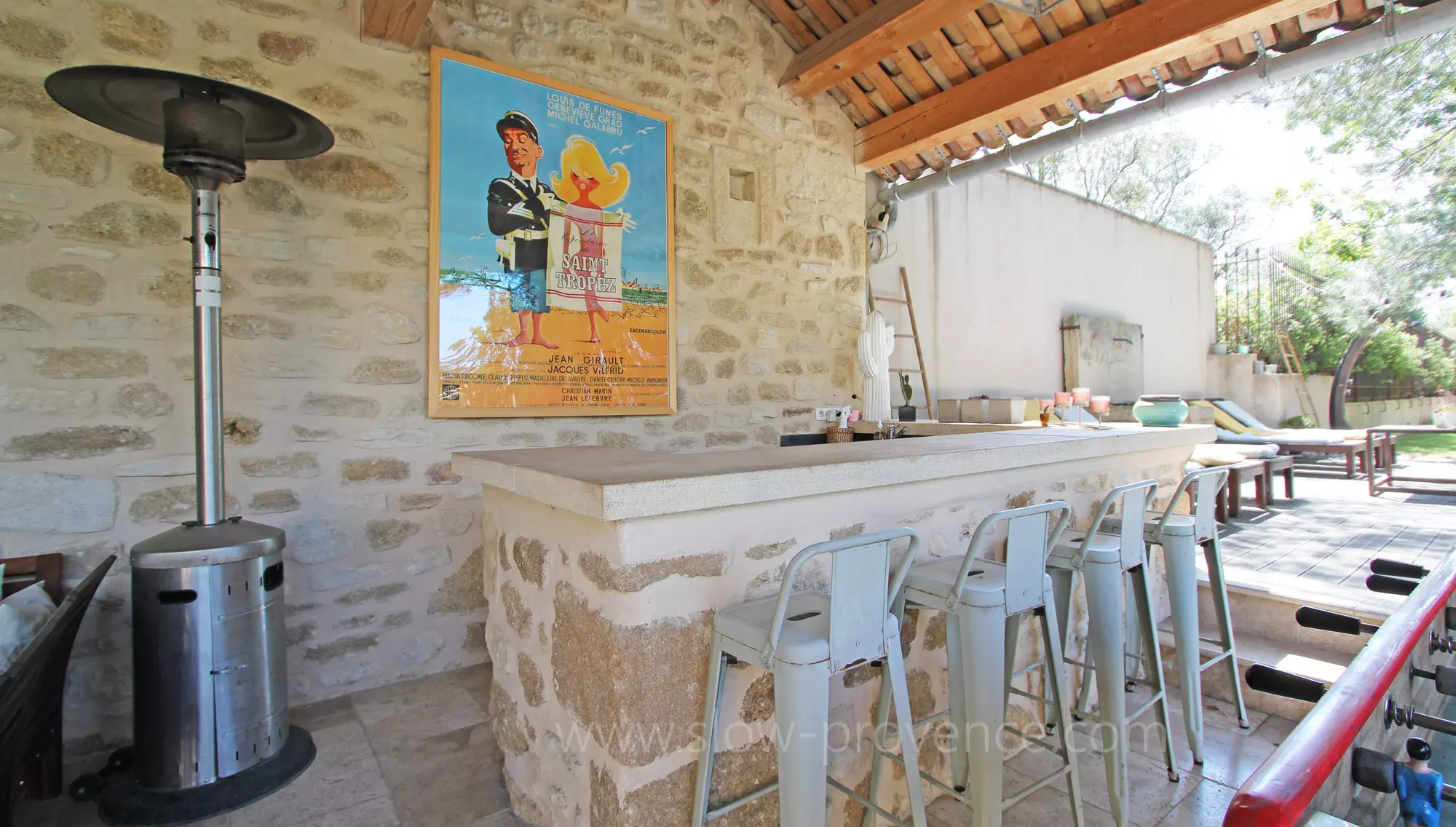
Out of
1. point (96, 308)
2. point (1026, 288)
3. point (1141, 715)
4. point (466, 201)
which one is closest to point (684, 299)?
point (466, 201)

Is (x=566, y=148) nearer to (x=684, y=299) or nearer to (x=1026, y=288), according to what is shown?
(x=684, y=299)

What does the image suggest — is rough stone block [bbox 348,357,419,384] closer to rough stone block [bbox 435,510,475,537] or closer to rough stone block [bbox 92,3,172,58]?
rough stone block [bbox 435,510,475,537]

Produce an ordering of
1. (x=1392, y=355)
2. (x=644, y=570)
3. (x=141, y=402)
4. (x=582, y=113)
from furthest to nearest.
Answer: (x=1392, y=355) < (x=582, y=113) < (x=141, y=402) < (x=644, y=570)

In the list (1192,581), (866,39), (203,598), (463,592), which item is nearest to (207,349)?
(203,598)

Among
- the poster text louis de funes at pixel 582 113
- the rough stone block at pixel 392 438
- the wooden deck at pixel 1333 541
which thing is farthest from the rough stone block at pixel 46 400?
the wooden deck at pixel 1333 541

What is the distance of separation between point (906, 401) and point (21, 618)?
5.19 meters

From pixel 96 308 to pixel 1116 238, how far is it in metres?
10.2

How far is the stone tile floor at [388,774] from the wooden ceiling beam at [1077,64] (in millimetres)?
4094

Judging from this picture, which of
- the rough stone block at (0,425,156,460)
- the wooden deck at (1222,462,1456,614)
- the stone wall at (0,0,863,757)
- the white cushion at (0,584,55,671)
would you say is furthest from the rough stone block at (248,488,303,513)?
the wooden deck at (1222,462,1456,614)

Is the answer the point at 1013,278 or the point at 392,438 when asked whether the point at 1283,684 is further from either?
the point at 1013,278

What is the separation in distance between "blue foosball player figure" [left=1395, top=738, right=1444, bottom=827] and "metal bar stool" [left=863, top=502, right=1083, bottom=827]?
26.2 inches

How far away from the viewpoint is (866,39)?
367cm

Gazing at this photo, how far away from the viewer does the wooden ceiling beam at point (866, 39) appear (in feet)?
11.0

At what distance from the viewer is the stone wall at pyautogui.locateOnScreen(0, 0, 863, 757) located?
2230 millimetres
